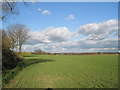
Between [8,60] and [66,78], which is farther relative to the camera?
[8,60]

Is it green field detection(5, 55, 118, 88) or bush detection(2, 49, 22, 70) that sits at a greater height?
bush detection(2, 49, 22, 70)

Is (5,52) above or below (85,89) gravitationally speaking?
above

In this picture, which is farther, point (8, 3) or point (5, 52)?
point (5, 52)

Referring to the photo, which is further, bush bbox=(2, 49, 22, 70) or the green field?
bush bbox=(2, 49, 22, 70)

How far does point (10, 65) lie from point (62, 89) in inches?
374

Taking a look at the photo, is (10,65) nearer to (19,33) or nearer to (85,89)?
(85,89)

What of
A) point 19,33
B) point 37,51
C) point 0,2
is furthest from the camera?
point 37,51

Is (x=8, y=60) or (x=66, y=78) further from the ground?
(x=8, y=60)

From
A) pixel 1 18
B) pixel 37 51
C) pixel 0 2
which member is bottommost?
pixel 37 51

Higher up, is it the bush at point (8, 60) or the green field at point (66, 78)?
the bush at point (8, 60)

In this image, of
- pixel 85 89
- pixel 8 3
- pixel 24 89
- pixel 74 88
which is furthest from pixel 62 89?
pixel 8 3

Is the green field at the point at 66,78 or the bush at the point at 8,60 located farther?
the bush at the point at 8,60

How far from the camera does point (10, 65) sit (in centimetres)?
1422

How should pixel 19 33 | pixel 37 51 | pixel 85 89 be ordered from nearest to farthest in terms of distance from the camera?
1. pixel 85 89
2. pixel 19 33
3. pixel 37 51
